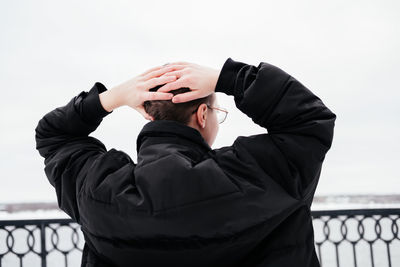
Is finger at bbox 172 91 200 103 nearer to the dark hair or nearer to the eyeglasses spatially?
the dark hair

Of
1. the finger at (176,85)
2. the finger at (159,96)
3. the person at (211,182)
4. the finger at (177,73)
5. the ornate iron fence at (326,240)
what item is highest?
the finger at (177,73)

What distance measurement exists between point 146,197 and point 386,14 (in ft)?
48.3

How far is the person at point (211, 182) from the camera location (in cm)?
84

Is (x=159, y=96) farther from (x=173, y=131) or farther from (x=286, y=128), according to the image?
(x=286, y=128)

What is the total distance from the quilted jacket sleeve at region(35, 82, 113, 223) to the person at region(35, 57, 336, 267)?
1.6 inches

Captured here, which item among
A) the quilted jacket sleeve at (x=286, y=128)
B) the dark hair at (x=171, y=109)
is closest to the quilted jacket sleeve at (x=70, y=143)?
the dark hair at (x=171, y=109)

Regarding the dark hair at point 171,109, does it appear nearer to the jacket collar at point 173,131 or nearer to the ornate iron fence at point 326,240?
the jacket collar at point 173,131

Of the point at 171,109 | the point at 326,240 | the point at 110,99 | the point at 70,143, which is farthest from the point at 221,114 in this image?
the point at 326,240

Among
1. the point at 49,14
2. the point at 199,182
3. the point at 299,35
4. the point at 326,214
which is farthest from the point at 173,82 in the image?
the point at 299,35

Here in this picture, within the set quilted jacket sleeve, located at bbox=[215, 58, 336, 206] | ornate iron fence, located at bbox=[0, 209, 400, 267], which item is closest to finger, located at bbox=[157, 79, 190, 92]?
quilted jacket sleeve, located at bbox=[215, 58, 336, 206]

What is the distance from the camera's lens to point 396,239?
7.65 ft

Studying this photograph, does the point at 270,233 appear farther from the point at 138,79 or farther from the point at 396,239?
the point at 396,239

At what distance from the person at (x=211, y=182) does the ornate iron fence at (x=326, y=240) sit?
1512 mm

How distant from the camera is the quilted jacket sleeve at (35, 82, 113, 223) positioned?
102cm
